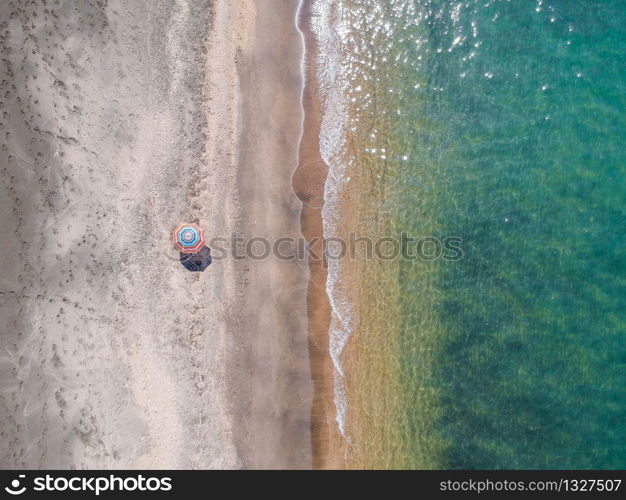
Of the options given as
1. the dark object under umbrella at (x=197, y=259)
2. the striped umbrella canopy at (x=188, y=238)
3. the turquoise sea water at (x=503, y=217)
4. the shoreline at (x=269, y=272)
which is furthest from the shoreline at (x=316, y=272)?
the striped umbrella canopy at (x=188, y=238)

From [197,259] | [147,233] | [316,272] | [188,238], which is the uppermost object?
[147,233]

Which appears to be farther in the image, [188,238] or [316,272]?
[316,272]

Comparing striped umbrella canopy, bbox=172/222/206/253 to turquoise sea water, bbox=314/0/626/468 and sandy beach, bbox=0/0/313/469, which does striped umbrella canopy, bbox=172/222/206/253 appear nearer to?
sandy beach, bbox=0/0/313/469

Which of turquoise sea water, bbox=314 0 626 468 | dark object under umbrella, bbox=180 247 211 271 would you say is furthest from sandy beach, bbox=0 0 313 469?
turquoise sea water, bbox=314 0 626 468

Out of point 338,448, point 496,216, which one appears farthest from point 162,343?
point 496,216

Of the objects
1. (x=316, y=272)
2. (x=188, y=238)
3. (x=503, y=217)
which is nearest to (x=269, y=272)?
(x=316, y=272)

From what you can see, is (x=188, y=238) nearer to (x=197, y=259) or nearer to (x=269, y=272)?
(x=197, y=259)
